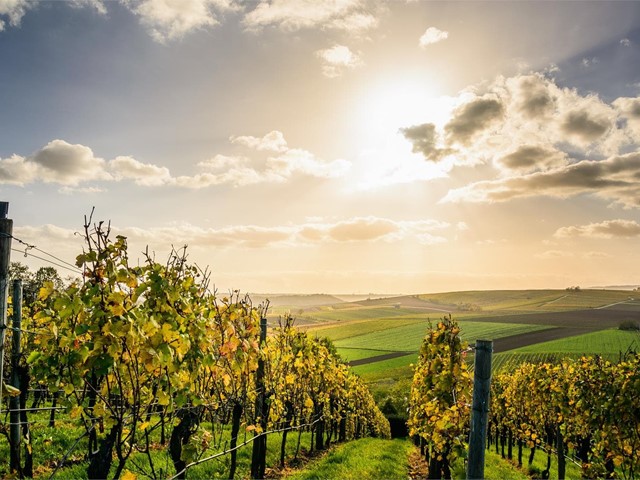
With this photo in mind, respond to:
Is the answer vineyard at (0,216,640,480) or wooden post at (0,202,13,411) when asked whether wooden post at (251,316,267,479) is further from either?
wooden post at (0,202,13,411)

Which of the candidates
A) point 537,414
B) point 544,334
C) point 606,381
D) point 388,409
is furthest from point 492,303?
point 606,381

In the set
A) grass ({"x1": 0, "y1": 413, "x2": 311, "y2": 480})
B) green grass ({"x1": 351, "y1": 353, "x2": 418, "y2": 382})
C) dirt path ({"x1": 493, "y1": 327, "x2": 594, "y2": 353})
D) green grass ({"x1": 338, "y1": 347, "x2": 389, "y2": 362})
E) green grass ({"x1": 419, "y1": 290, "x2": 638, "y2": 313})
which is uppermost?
grass ({"x1": 0, "y1": 413, "x2": 311, "y2": 480})

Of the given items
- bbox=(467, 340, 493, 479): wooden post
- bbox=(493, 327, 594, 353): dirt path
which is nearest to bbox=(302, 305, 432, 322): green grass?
bbox=(493, 327, 594, 353): dirt path

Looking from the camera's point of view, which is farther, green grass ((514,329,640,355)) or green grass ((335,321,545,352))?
green grass ((335,321,545,352))

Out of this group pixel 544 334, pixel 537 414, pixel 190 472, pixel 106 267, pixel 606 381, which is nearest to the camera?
pixel 106 267

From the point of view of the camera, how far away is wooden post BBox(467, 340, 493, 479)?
5.02 m

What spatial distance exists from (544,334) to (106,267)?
343 feet

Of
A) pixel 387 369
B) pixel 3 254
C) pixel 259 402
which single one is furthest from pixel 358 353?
pixel 3 254

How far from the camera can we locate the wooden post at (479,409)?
5020 millimetres

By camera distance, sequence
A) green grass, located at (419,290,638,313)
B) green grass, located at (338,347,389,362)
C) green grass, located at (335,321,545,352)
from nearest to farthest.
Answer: green grass, located at (338,347,389,362), green grass, located at (335,321,545,352), green grass, located at (419,290,638,313)

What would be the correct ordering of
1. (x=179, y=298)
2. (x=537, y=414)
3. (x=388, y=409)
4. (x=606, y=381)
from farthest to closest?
(x=388, y=409) → (x=537, y=414) → (x=606, y=381) → (x=179, y=298)

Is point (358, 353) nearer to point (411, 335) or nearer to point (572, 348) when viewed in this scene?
point (411, 335)

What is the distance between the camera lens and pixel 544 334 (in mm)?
92688

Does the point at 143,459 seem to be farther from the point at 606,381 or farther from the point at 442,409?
the point at 606,381
